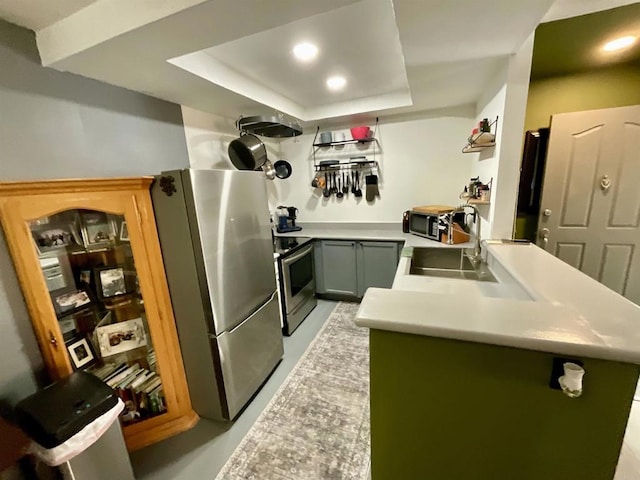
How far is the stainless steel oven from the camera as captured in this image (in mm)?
2525

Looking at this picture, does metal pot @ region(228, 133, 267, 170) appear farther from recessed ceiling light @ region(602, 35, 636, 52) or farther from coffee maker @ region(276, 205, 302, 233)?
recessed ceiling light @ region(602, 35, 636, 52)

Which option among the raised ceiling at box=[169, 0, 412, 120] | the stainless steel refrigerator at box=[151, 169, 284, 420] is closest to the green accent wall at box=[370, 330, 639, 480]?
the stainless steel refrigerator at box=[151, 169, 284, 420]

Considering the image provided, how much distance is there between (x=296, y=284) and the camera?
2.71 m

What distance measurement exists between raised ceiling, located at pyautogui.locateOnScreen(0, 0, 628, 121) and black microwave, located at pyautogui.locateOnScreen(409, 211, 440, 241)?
1.10m

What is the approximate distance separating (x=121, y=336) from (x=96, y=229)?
654mm

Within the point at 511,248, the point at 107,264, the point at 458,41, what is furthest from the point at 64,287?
the point at 511,248

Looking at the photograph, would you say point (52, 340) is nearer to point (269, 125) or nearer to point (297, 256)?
point (297, 256)

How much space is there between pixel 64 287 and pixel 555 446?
7.13 feet

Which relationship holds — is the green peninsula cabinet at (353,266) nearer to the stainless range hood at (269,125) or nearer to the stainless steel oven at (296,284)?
the stainless steel oven at (296,284)

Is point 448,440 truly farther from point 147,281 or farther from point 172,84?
point 172,84

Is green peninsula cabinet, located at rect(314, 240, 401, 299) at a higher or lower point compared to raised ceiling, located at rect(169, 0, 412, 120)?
lower

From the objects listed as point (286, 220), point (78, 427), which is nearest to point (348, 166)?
point (286, 220)

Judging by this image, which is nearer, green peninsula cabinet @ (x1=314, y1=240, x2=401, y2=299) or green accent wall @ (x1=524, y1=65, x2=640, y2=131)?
green accent wall @ (x1=524, y1=65, x2=640, y2=131)

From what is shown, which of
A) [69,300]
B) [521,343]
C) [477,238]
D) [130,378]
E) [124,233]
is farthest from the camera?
[477,238]
